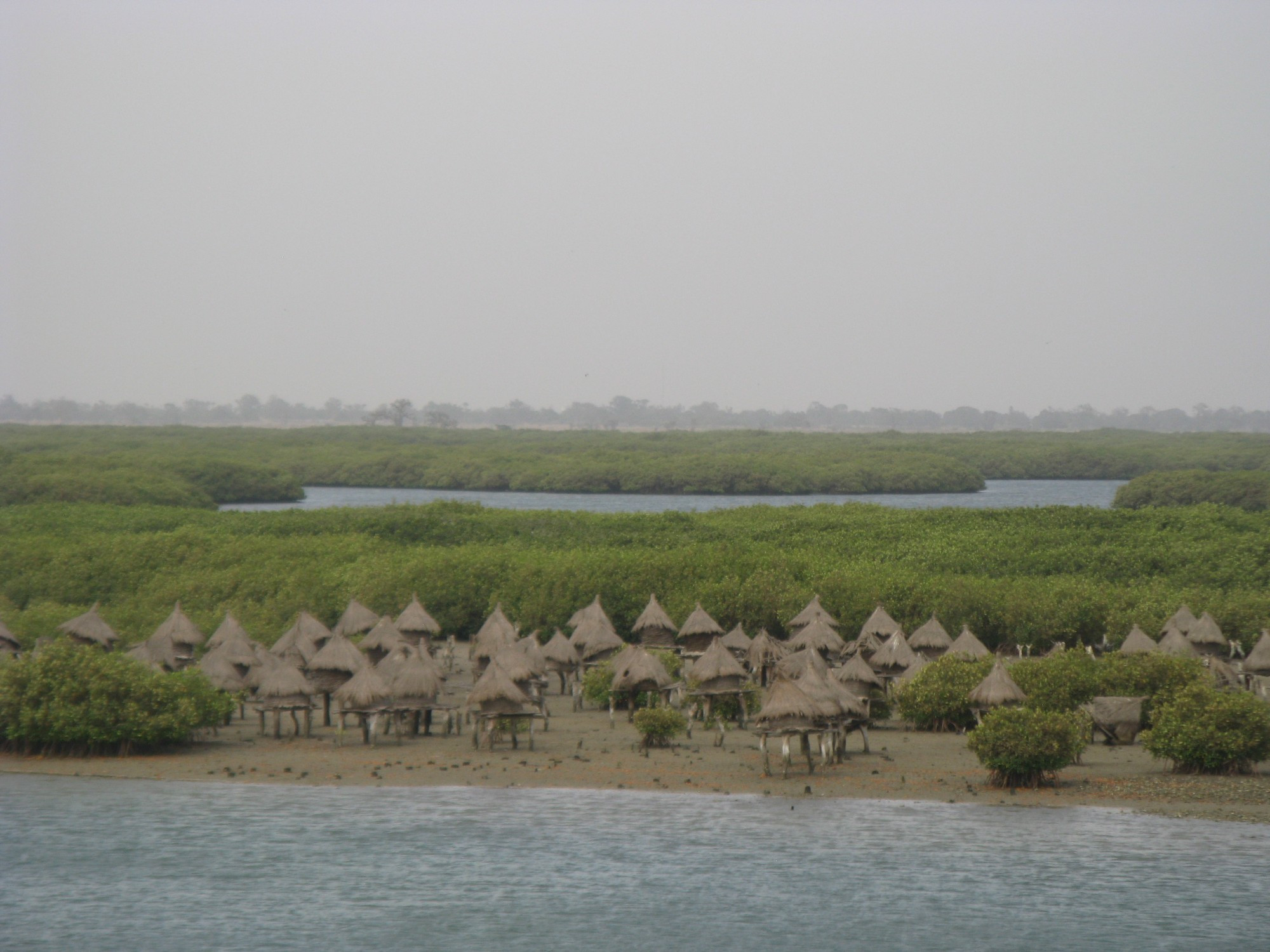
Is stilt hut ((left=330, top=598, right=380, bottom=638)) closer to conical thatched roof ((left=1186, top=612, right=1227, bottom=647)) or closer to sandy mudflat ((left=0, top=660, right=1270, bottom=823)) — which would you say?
sandy mudflat ((left=0, top=660, right=1270, bottom=823))

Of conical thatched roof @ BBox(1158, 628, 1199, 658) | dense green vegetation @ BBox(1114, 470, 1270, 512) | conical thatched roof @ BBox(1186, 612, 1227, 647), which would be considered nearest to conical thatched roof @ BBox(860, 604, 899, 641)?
conical thatched roof @ BBox(1158, 628, 1199, 658)

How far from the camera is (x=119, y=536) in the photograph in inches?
2331

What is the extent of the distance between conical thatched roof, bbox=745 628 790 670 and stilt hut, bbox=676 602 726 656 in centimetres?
226

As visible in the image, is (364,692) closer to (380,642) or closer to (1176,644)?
(380,642)

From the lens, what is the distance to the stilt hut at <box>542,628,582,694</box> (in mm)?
42250

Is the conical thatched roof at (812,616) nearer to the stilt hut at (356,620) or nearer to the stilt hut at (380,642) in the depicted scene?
the stilt hut at (380,642)

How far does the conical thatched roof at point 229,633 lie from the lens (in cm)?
3956

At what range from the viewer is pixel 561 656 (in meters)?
42.2

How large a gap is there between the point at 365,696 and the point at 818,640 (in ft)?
46.6

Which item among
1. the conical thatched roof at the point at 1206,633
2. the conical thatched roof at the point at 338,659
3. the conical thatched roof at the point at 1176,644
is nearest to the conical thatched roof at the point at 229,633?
the conical thatched roof at the point at 338,659

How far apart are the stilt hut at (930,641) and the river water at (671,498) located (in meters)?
64.0

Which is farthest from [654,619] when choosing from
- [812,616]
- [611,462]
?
[611,462]

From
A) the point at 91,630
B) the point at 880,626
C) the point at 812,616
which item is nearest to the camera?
the point at 91,630

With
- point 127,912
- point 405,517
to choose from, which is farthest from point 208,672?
point 405,517
